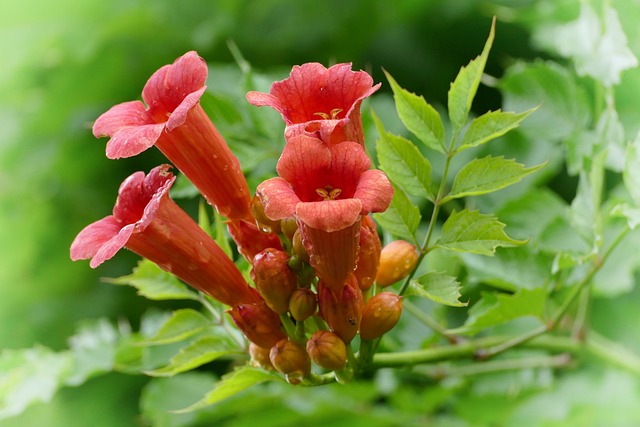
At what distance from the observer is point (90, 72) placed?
3.82 meters

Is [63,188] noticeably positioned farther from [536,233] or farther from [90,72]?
[536,233]

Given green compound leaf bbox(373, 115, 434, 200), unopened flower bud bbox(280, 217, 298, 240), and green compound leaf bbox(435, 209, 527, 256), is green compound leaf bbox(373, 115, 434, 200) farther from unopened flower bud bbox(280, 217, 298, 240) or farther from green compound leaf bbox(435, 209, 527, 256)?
unopened flower bud bbox(280, 217, 298, 240)

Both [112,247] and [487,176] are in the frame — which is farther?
[487,176]

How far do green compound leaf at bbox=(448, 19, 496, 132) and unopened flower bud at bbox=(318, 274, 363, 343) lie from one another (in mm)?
455

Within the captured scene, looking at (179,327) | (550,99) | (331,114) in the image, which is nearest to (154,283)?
(179,327)

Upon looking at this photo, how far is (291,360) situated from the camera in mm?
1604

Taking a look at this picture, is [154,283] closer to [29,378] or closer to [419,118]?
[29,378]

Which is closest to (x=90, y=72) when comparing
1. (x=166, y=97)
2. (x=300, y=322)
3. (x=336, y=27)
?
(x=336, y=27)

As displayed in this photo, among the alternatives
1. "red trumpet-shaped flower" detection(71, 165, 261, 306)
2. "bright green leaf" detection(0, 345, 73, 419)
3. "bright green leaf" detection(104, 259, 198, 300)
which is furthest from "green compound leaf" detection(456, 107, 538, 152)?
"bright green leaf" detection(0, 345, 73, 419)

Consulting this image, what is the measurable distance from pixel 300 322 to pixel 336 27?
2255 mm

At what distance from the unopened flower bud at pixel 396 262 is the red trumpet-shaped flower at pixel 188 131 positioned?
0.35 m

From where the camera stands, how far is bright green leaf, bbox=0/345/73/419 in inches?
88.1

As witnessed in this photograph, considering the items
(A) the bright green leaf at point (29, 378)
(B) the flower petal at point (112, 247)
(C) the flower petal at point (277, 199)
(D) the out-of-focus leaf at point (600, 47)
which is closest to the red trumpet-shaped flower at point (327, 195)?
(C) the flower petal at point (277, 199)

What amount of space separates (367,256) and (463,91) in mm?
431
